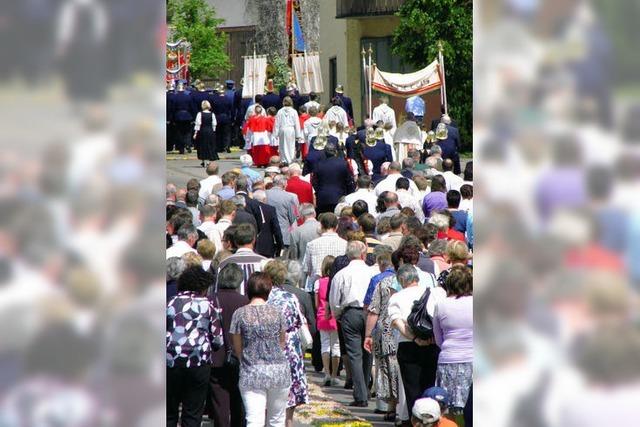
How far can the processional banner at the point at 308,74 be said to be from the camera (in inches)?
1404

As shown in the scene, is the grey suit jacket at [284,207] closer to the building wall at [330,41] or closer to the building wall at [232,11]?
the building wall at [330,41]

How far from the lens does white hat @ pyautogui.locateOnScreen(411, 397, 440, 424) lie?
691 centimetres

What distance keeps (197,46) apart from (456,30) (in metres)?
21.6

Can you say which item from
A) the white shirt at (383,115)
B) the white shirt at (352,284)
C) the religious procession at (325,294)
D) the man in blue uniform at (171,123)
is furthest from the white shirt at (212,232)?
the man in blue uniform at (171,123)

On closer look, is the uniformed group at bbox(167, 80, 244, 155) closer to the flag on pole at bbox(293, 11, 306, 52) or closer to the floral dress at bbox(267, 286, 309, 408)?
the flag on pole at bbox(293, 11, 306, 52)

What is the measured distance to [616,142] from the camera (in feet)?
7.65

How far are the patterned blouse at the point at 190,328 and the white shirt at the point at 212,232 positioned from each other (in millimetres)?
4138

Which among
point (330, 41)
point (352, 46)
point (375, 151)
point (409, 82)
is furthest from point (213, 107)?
point (330, 41)

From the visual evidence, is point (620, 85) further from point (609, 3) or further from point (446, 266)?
point (446, 266)

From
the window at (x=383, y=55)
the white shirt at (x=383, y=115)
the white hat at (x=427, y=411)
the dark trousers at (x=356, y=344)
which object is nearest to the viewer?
the white hat at (x=427, y=411)

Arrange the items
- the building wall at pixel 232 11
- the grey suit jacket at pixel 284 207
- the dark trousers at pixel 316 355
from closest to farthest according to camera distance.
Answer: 1. the dark trousers at pixel 316 355
2. the grey suit jacket at pixel 284 207
3. the building wall at pixel 232 11

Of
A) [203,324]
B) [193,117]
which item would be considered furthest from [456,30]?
[203,324]

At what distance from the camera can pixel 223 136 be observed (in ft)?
107

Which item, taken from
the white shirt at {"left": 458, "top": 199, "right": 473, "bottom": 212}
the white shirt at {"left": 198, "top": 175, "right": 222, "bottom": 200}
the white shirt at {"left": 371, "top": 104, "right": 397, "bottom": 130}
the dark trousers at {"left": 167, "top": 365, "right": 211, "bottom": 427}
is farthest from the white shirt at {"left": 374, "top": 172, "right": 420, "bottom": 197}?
the white shirt at {"left": 371, "top": 104, "right": 397, "bottom": 130}
